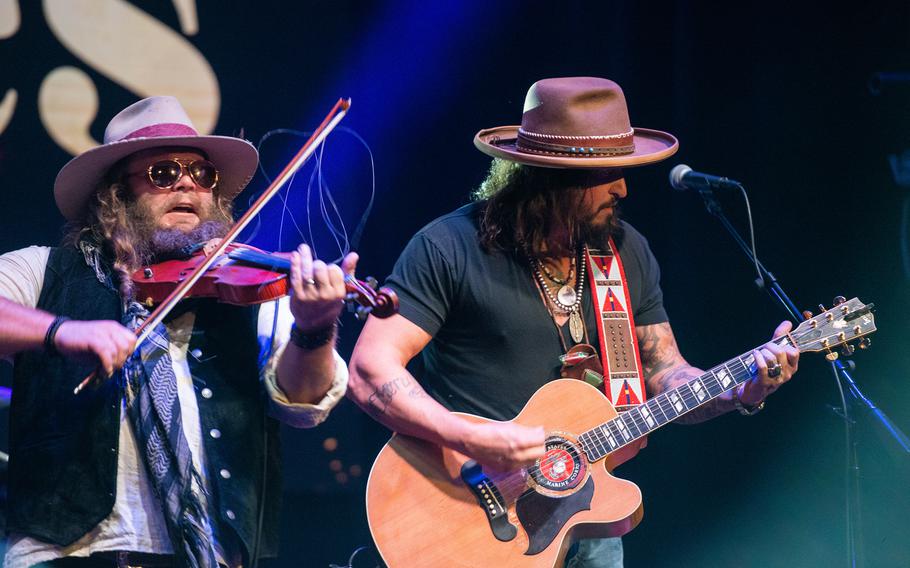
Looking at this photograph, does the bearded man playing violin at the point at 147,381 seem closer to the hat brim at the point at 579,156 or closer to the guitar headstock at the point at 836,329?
the hat brim at the point at 579,156

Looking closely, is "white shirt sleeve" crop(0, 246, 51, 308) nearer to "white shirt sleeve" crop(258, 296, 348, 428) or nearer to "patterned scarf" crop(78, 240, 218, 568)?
"patterned scarf" crop(78, 240, 218, 568)

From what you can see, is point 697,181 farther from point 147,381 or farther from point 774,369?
point 147,381

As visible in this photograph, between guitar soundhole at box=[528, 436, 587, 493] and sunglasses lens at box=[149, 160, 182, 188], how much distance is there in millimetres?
1405

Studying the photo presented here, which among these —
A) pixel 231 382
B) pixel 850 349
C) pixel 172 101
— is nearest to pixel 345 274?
pixel 231 382

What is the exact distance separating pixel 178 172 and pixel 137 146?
131mm

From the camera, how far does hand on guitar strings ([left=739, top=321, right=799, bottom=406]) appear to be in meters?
3.09

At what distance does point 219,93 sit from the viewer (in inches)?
156

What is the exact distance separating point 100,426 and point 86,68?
1.93 metres

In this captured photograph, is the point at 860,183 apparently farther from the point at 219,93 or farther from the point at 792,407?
the point at 219,93

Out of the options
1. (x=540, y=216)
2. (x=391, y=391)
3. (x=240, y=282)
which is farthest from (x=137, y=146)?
(x=540, y=216)

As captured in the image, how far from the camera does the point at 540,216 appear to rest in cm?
327

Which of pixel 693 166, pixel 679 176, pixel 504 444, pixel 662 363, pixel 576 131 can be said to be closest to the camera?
pixel 504 444

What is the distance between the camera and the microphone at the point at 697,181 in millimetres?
3412

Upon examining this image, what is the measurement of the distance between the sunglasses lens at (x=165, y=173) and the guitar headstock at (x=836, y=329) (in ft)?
6.63
